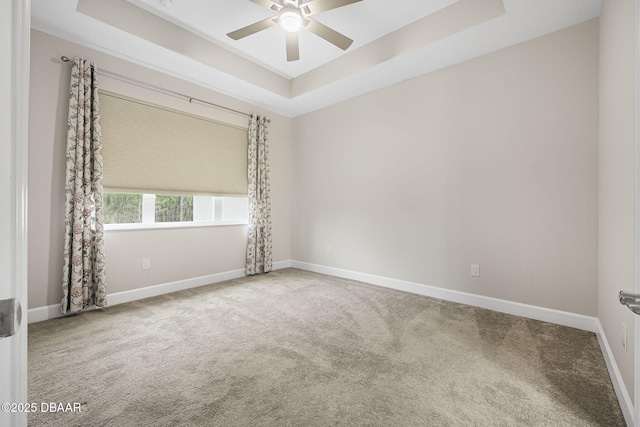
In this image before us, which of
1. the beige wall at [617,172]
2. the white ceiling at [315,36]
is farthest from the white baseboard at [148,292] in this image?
the beige wall at [617,172]

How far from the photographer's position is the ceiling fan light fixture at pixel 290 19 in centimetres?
222

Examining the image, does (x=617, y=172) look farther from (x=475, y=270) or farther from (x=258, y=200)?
(x=258, y=200)

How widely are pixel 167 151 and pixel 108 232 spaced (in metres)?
1.12

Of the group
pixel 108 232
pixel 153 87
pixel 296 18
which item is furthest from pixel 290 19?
pixel 108 232

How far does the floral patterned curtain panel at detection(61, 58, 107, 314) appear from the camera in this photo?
103 inches

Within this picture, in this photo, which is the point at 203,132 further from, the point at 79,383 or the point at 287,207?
the point at 79,383

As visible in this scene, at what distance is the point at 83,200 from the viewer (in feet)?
8.81

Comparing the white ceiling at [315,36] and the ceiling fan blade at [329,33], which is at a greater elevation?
the white ceiling at [315,36]

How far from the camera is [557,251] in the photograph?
8.23ft

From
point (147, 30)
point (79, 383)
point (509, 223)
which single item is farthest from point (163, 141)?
point (509, 223)

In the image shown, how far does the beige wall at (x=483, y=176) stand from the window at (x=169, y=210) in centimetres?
156

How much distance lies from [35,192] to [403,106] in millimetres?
3963

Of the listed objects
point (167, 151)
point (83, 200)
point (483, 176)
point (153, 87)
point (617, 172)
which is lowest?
point (83, 200)

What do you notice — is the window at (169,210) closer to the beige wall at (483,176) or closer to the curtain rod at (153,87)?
the curtain rod at (153,87)
